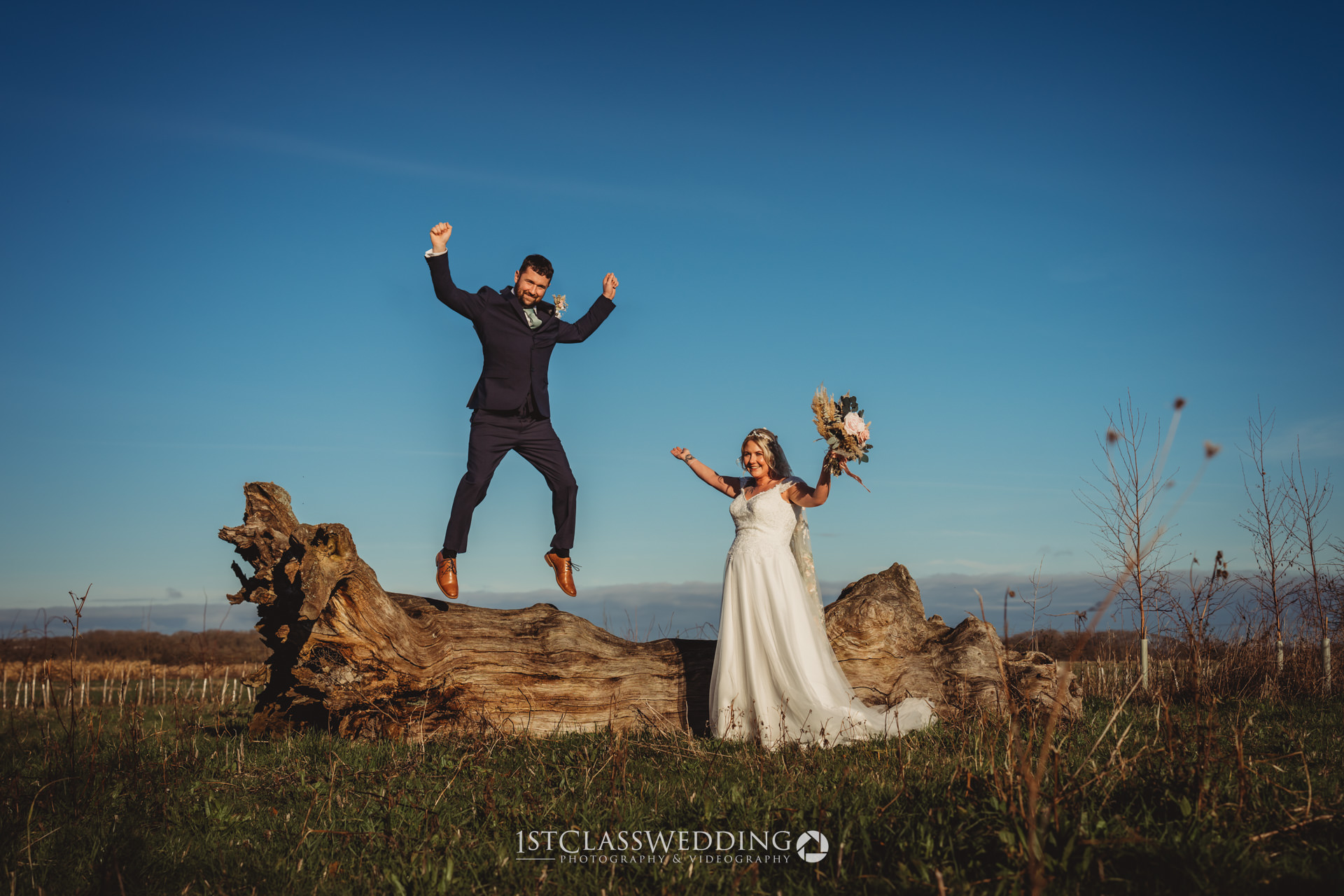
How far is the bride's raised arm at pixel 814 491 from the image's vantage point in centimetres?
846

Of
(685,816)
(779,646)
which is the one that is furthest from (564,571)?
(685,816)

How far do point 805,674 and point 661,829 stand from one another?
3.57 m

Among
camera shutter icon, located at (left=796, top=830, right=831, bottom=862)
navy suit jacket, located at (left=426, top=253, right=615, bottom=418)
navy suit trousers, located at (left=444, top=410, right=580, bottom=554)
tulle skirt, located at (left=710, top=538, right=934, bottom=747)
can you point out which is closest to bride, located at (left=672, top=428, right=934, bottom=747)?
tulle skirt, located at (left=710, top=538, right=934, bottom=747)

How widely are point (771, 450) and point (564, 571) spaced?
108 inches

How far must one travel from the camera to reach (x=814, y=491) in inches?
347

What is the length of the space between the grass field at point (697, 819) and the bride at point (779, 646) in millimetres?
876

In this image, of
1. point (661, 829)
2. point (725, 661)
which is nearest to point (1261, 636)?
point (725, 661)

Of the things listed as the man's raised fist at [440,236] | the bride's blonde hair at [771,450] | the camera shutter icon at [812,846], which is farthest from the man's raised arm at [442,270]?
the camera shutter icon at [812,846]

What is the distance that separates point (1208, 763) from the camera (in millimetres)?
4637

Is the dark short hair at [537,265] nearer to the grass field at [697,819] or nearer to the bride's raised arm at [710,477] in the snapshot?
the bride's raised arm at [710,477]

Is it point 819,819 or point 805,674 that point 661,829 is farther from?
point 805,674

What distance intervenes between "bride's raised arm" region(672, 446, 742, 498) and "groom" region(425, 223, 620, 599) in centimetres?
133

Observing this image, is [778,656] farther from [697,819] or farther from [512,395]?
[512,395]

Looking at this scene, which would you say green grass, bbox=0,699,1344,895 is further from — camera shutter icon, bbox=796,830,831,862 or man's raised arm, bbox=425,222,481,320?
man's raised arm, bbox=425,222,481,320
